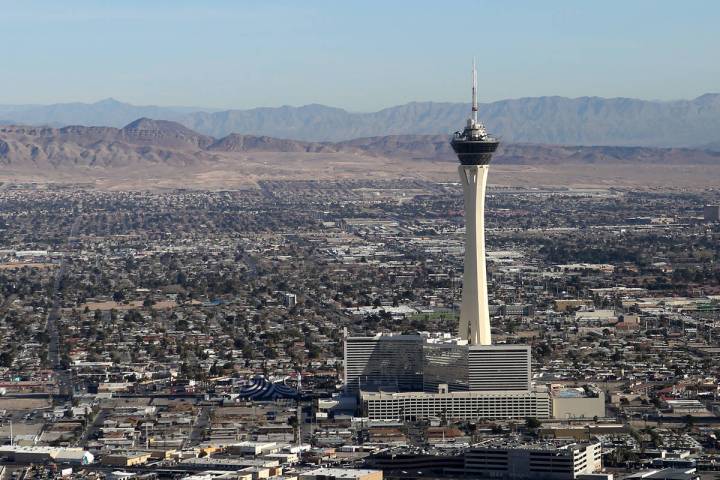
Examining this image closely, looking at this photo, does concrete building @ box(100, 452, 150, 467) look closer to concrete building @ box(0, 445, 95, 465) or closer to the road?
concrete building @ box(0, 445, 95, 465)

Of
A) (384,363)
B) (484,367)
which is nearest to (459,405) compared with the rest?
(484,367)

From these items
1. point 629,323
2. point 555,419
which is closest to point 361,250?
point 629,323

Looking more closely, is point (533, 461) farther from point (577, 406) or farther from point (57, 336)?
point (57, 336)

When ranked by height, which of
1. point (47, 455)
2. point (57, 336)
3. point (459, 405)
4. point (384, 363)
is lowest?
point (57, 336)

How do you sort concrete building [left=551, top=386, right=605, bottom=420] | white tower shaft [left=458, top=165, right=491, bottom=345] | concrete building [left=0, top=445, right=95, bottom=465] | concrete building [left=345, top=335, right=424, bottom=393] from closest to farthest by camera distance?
concrete building [left=0, top=445, right=95, bottom=465], concrete building [left=551, top=386, right=605, bottom=420], concrete building [left=345, top=335, right=424, bottom=393], white tower shaft [left=458, top=165, right=491, bottom=345]

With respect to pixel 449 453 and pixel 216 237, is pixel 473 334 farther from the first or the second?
pixel 216 237

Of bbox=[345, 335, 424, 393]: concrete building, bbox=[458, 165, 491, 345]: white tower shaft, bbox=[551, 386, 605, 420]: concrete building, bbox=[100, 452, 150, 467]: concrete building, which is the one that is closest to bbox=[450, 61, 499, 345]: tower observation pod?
bbox=[458, 165, 491, 345]: white tower shaft

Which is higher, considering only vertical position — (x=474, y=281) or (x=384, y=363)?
(x=474, y=281)
